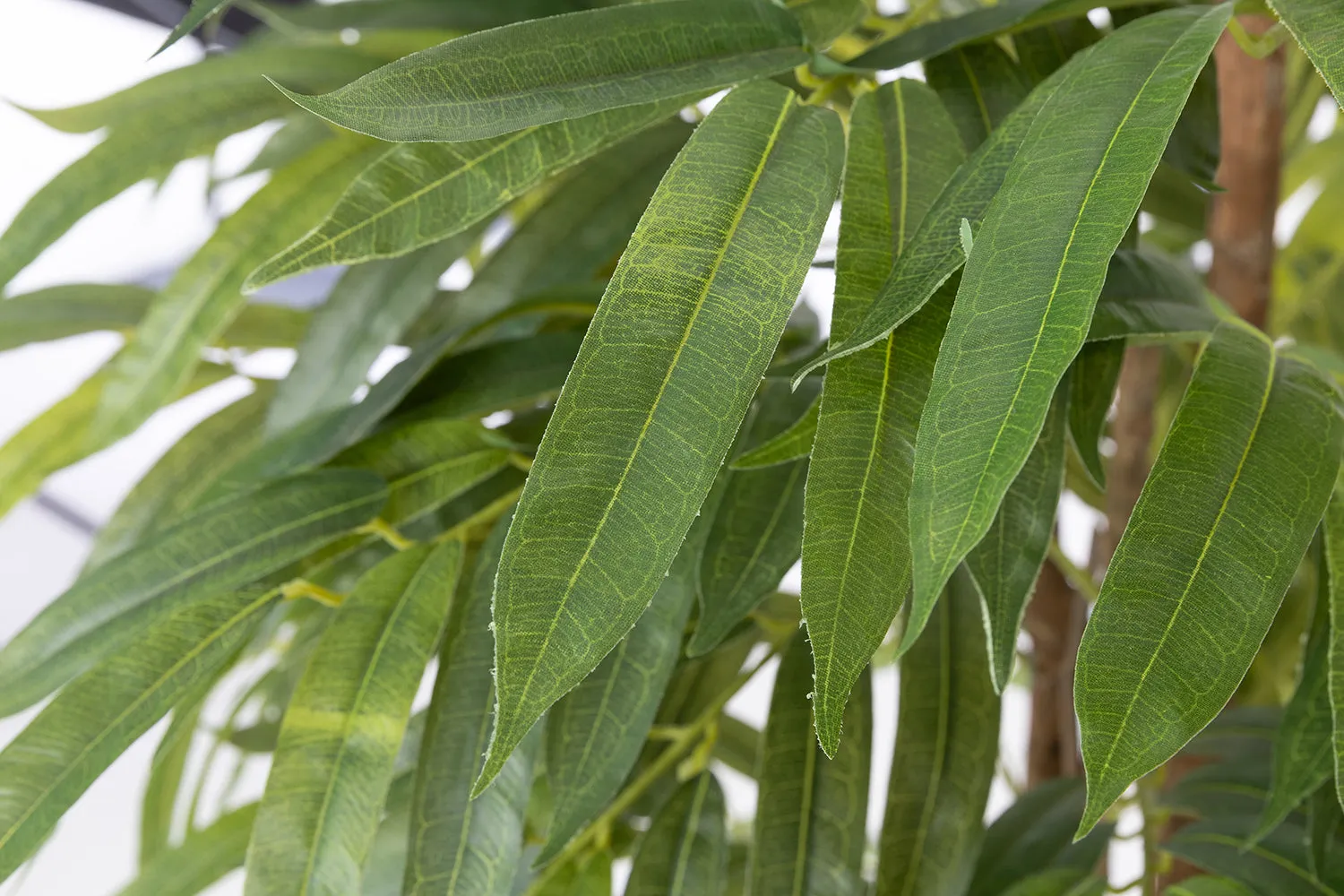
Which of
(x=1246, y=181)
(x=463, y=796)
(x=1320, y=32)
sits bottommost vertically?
(x=463, y=796)

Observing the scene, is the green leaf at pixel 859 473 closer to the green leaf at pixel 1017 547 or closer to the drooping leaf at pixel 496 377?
the green leaf at pixel 1017 547

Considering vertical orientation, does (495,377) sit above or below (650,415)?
above

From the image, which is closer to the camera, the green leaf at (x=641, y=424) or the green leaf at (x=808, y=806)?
the green leaf at (x=641, y=424)

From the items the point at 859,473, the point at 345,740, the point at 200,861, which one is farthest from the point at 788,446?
the point at 200,861

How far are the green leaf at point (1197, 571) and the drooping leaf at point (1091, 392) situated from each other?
42mm

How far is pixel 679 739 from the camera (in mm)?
426

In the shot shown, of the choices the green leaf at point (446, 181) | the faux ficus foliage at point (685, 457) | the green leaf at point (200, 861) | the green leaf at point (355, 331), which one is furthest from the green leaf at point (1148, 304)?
the green leaf at point (200, 861)

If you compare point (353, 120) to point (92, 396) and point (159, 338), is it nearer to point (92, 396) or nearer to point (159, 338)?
point (159, 338)

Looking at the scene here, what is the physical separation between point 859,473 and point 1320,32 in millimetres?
115

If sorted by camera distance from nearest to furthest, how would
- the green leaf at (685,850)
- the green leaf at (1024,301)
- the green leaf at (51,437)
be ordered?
the green leaf at (1024,301) → the green leaf at (685,850) → the green leaf at (51,437)

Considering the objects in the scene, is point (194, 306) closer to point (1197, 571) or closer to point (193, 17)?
point (193, 17)

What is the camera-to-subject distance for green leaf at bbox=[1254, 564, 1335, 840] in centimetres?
30

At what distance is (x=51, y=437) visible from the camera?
49cm

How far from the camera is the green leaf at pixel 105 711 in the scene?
28 cm
